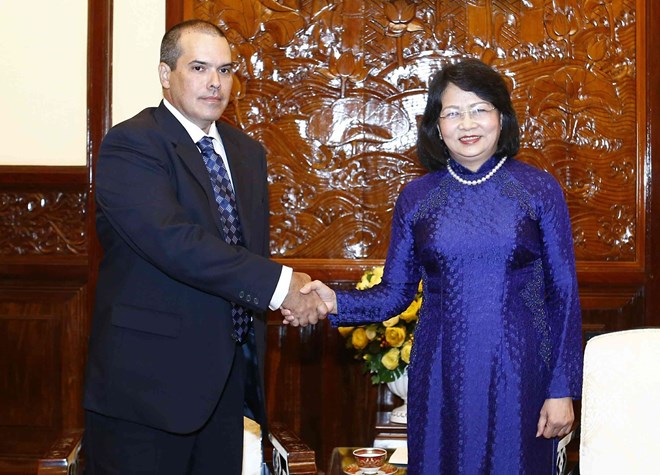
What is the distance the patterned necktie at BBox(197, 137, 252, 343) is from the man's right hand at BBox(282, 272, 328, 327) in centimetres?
12

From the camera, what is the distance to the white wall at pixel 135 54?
396 cm

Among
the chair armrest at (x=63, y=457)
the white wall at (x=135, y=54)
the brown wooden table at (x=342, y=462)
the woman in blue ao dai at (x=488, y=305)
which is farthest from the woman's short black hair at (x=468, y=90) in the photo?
the white wall at (x=135, y=54)

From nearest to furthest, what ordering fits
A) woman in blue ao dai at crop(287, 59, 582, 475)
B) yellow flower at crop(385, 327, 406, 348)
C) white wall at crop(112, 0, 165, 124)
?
woman in blue ao dai at crop(287, 59, 582, 475), yellow flower at crop(385, 327, 406, 348), white wall at crop(112, 0, 165, 124)

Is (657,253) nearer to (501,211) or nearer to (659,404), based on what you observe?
(501,211)

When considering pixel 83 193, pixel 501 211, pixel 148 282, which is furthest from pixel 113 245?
pixel 83 193

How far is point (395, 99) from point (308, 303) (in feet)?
5.41

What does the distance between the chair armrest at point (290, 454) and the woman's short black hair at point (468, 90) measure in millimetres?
910

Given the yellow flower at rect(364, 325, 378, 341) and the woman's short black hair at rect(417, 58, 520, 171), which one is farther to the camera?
the yellow flower at rect(364, 325, 378, 341)

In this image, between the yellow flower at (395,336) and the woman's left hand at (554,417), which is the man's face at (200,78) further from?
the woman's left hand at (554,417)

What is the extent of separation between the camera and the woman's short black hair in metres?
2.34

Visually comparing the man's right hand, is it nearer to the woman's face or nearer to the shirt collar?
the shirt collar

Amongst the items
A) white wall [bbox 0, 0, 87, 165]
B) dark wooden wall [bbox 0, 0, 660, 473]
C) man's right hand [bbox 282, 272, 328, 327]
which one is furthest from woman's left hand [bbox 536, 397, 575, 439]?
white wall [bbox 0, 0, 87, 165]

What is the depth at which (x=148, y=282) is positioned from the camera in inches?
92.5

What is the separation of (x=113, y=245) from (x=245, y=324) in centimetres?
41
